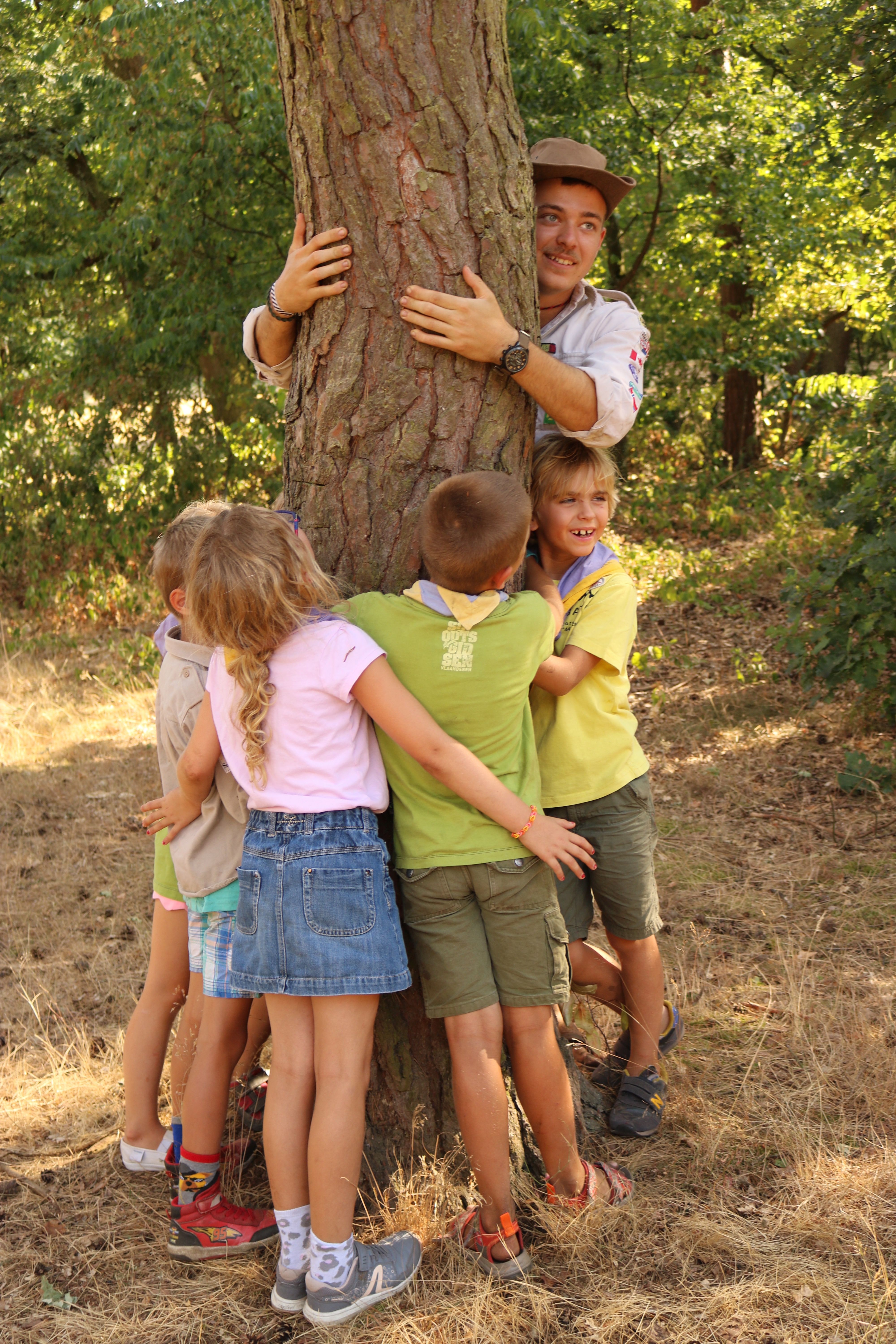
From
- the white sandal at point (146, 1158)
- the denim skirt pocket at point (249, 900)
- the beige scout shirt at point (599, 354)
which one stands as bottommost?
the white sandal at point (146, 1158)

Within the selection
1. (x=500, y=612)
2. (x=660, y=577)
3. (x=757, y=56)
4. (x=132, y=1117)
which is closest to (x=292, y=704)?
(x=500, y=612)

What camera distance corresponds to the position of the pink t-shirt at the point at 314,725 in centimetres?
230

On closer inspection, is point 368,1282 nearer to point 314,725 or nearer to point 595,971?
point 595,971

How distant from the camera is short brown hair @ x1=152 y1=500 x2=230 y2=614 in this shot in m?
2.78

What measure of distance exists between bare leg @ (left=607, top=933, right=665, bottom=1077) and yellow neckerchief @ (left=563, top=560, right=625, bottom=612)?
94 centimetres

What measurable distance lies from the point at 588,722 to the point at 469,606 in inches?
25.6

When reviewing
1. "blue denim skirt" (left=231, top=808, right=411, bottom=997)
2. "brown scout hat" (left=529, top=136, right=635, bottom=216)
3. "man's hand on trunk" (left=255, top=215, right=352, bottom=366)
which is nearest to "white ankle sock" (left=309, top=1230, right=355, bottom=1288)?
"blue denim skirt" (left=231, top=808, right=411, bottom=997)

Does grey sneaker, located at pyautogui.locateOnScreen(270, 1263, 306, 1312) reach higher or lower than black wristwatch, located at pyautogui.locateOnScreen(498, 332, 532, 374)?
lower

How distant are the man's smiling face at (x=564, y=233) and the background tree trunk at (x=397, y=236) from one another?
29cm

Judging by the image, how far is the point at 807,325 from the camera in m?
12.0

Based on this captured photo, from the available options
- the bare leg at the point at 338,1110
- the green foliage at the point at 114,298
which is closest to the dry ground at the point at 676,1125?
the bare leg at the point at 338,1110

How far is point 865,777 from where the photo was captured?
539 centimetres

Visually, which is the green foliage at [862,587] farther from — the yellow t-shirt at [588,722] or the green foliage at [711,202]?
the yellow t-shirt at [588,722]

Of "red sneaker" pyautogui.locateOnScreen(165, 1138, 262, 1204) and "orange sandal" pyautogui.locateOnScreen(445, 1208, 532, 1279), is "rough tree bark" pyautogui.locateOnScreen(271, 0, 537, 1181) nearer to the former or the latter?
"orange sandal" pyautogui.locateOnScreen(445, 1208, 532, 1279)
